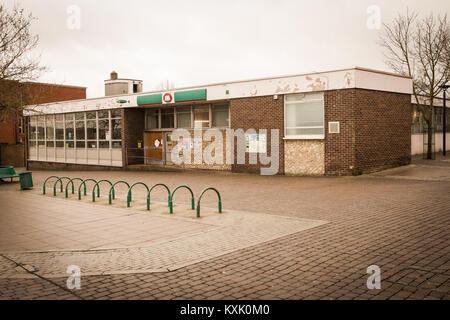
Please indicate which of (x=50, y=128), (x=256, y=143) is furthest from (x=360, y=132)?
(x=50, y=128)

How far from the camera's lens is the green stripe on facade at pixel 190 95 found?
72.7ft

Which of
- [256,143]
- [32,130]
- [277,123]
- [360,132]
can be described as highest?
[32,130]

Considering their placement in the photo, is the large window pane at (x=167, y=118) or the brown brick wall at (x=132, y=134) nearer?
the large window pane at (x=167, y=118)

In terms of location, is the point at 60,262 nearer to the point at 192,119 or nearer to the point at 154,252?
the point at 154,252

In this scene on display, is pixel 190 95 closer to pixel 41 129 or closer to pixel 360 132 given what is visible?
pixel 360 132

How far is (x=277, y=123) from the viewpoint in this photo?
63.3 feet

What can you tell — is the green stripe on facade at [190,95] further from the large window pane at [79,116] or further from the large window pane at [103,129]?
the large window pane at [79,116]

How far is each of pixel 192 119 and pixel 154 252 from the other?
1789 cm

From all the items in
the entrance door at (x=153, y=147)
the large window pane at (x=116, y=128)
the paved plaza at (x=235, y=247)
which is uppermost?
→ the large window pane at (x=116, y=128)

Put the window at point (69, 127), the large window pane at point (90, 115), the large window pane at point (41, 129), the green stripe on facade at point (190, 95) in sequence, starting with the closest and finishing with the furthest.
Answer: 1. the green stripe on facade at point (190, 95)
2. the large window pane at point (90, 115)
3. the window at point (69, 127)
4. the large window pane at point (41, 129)

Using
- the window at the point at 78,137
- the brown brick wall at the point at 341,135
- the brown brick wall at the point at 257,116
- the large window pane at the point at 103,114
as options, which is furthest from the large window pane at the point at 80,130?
the brown brick wall at the point at 341,135

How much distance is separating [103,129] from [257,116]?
41.7 ft

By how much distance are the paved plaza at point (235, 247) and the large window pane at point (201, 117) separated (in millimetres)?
11518
